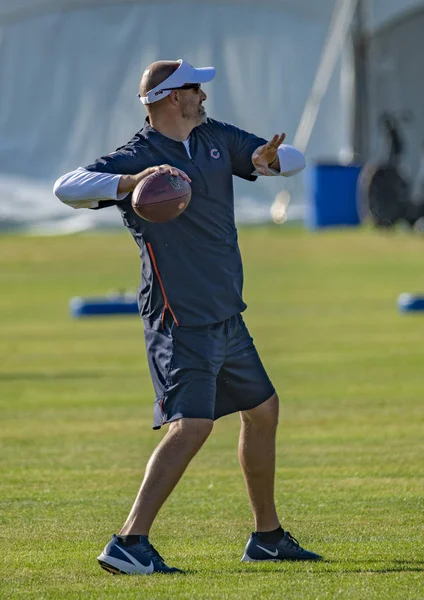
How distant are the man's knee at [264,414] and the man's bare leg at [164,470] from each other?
338mm

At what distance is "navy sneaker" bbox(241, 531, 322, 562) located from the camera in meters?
6.81

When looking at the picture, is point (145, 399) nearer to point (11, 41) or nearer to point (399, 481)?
point (399, 481)

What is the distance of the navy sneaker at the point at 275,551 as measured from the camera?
22.4 ft

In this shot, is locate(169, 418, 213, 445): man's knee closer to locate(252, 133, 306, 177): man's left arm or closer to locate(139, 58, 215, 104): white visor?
A: locate(252, 133, 306, 177): man's left arm

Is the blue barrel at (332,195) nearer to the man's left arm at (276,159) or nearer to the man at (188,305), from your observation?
the man's left arm at (276,159)

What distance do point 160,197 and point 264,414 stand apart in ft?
3.65

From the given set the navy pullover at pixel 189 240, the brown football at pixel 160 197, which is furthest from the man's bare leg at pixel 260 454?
the brown football at pixel 160 197

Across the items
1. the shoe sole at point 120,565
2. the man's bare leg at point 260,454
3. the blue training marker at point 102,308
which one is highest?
the man's bare leg at point 260,454

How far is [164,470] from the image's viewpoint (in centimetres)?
650

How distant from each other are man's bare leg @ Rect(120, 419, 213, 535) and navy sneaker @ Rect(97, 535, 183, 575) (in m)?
0.06

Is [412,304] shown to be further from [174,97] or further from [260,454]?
[174,97]

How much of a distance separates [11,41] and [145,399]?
26.4 metres

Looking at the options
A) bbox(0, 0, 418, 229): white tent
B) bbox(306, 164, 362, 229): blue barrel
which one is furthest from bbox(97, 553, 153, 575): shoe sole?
bbox(0, 0, 418, 229): white tent

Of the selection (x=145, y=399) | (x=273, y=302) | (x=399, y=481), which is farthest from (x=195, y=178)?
(x=273, y=302)
